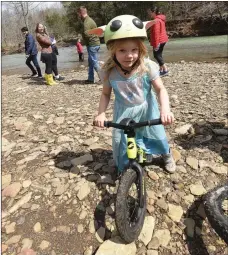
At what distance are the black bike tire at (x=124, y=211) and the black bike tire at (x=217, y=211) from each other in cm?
72

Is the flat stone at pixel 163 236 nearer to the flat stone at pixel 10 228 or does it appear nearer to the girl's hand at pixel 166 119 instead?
the girl's hand at pixel 166 119

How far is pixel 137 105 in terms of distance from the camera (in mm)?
3199

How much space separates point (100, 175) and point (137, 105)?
1153 millimetres

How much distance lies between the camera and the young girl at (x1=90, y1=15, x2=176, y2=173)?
2.61m

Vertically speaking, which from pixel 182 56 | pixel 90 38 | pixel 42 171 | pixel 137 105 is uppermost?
pixel 90 38

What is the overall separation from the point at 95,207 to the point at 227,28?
35771mm

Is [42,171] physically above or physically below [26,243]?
above

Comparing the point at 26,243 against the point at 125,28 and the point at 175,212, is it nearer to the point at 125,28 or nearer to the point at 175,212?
the point at 175,212

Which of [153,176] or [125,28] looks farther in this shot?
[153,176]

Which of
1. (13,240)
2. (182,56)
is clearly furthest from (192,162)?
(182,56)

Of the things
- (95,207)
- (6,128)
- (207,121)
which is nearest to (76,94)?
(6,128)

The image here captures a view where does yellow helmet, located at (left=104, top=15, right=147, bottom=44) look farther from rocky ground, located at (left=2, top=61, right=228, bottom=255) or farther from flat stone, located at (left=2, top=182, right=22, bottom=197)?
flat stone, located at (left=2, top=182, right=22, bottom=197)

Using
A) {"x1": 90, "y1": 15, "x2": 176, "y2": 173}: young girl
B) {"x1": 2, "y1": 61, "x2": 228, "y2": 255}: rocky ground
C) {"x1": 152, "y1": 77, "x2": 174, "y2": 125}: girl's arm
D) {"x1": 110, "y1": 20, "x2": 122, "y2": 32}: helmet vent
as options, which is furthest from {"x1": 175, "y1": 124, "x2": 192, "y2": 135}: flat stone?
{"x1": 110, "y1": 20, "x2": 122, "y2": 32}: helmet vent

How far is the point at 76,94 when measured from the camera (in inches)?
322
